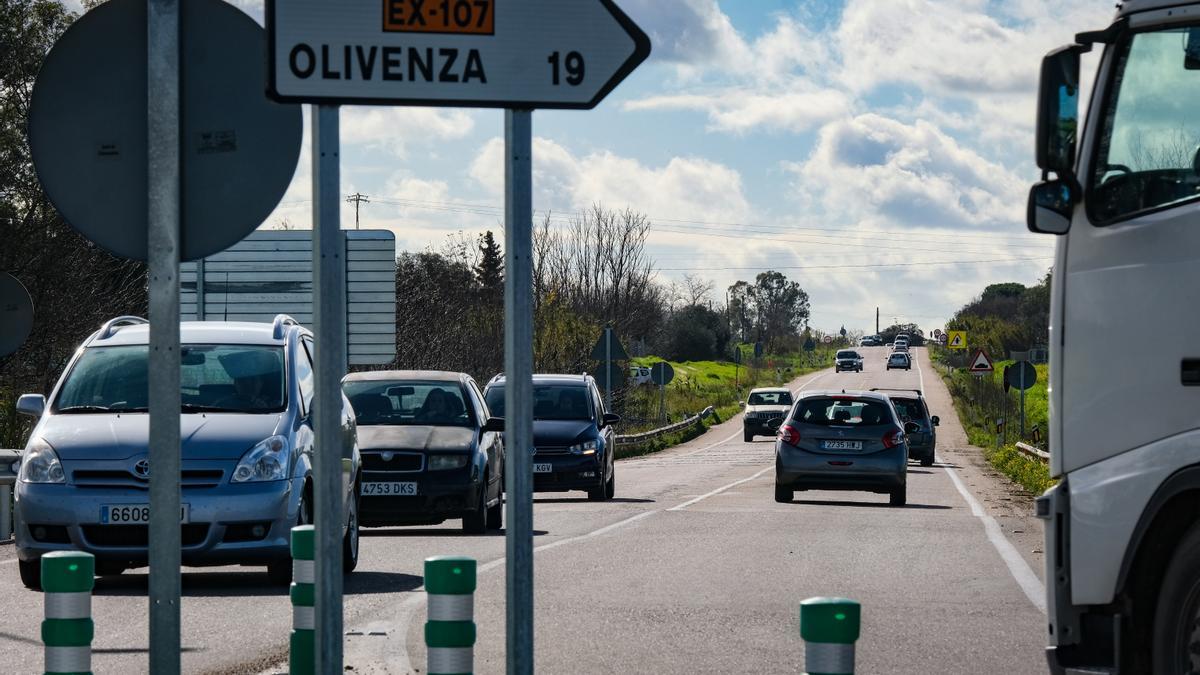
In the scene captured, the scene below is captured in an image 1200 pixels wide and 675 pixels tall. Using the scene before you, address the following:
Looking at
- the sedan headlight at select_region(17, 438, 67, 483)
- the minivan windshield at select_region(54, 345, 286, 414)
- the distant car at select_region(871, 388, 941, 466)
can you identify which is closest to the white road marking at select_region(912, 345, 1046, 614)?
the minivan windshield at select_region(54, 345, 286, 414)

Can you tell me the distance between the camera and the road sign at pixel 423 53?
17.2 ft

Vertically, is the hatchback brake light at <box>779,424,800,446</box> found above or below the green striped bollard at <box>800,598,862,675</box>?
below

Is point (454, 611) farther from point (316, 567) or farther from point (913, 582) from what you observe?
point (913, 582)

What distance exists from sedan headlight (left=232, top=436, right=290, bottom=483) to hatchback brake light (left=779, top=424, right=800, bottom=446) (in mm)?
13199

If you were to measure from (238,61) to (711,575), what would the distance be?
900cm

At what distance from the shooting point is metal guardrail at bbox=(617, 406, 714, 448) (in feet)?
172

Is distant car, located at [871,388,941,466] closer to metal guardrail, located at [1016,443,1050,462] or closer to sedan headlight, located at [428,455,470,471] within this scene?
metal guardrail, located at [1016,443,1050,462]

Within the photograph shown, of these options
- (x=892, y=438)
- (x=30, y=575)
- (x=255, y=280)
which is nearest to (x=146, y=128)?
(x=30, y=575)

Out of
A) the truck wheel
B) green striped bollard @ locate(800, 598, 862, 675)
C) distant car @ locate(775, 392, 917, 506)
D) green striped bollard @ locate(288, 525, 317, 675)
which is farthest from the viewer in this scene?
distant car @ locate(775, 392, 917, 506)

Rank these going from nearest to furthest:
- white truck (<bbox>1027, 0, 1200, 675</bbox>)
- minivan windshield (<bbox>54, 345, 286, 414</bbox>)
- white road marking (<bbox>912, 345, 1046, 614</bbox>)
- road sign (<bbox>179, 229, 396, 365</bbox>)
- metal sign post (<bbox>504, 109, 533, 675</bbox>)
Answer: metal sign post (<bbox>504, 109, 533, 675</bbox>)
white truck (<bbox>1027, 0, 1200, 675</bbox>)
white road marking (<bbox>912, 345, 1046, 614</bbox>)
minivan windshield (<bbox>54, 345, 286, 414</bbox>)
road sign (<bbox>179, 229, 396, 365</bbox>)

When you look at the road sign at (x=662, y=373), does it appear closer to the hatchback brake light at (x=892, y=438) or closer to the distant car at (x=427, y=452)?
the hatchback brake light at (x=892, y=438)

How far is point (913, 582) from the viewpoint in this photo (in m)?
13.6

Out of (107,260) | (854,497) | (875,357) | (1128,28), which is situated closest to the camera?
(1128,28)

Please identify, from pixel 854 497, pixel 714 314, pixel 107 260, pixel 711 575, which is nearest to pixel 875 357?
pixel 714 314
